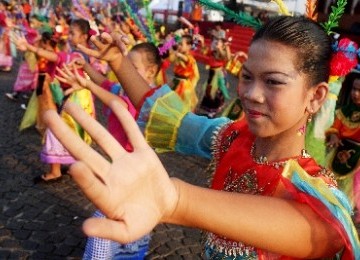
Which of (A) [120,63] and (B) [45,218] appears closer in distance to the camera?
(A) [120,63]

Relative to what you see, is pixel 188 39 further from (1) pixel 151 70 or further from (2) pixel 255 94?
(2) pixel 255 94

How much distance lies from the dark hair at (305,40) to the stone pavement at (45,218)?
7.89 ft

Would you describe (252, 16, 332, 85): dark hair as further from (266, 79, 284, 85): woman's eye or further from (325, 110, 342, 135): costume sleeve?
(325, 110, 342, 135): costume sleeve

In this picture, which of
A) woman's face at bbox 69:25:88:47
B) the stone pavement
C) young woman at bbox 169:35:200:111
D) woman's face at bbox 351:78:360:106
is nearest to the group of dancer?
the stone pavement

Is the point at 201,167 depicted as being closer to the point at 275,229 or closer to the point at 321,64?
the point at 321,64

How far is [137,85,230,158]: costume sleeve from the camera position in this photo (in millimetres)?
1890

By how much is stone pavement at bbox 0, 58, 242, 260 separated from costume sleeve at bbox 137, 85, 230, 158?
6.01 feet

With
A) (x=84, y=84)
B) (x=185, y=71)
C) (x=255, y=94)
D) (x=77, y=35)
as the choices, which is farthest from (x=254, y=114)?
(x=185, y=71)

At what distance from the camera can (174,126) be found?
190cm

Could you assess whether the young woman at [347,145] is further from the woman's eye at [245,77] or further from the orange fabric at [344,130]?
the woman's eye at [245,77]

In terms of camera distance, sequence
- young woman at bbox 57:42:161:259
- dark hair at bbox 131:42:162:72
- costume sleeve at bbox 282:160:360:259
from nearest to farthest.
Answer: costume sleeve at bbox 282:160:360:259 → young woman at bbox 57:42:161:259 → dark hair at bbox 131:42:162:72

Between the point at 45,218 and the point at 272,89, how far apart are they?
3.03m

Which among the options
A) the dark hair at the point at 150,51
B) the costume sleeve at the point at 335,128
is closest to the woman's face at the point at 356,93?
the costume sleeve at the point at 335,128

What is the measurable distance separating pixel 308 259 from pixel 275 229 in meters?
0.27
